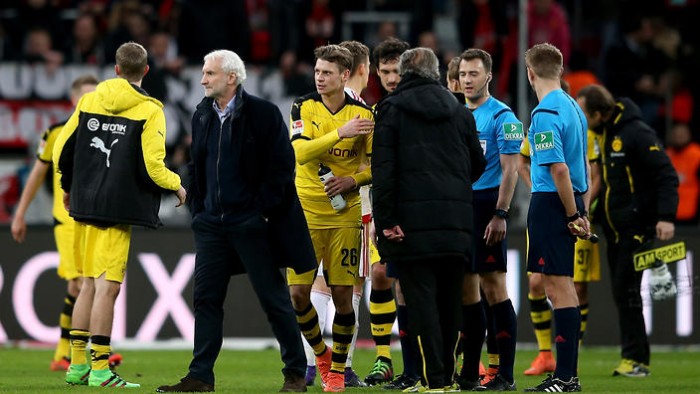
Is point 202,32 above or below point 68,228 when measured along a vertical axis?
above

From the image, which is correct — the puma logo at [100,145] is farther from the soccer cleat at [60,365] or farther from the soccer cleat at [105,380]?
the soccer cleat at [60,365]

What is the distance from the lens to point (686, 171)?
17375 millimetres

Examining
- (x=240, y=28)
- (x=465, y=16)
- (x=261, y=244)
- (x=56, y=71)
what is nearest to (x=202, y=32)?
(x=240, y=28)

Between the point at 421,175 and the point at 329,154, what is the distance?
1574 mm

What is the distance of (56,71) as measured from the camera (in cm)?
1839

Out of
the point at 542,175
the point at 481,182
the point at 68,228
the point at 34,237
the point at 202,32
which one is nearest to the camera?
the point at 542,175

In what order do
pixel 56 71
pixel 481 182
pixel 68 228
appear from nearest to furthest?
pixel 481 182, pixel 68 228, pixel 56 71

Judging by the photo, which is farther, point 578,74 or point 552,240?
point 578,74

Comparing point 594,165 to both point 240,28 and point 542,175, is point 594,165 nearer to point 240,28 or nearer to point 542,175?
point 542,175

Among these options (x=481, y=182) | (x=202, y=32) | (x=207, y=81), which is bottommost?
(x=481, y=182)

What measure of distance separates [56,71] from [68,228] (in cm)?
618

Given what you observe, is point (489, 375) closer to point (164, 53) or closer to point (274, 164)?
point (274, 164)

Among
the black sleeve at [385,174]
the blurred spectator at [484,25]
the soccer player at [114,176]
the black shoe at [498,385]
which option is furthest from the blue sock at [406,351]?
the blurred spectator at [484,25]

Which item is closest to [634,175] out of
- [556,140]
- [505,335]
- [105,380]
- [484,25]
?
[505,335]
